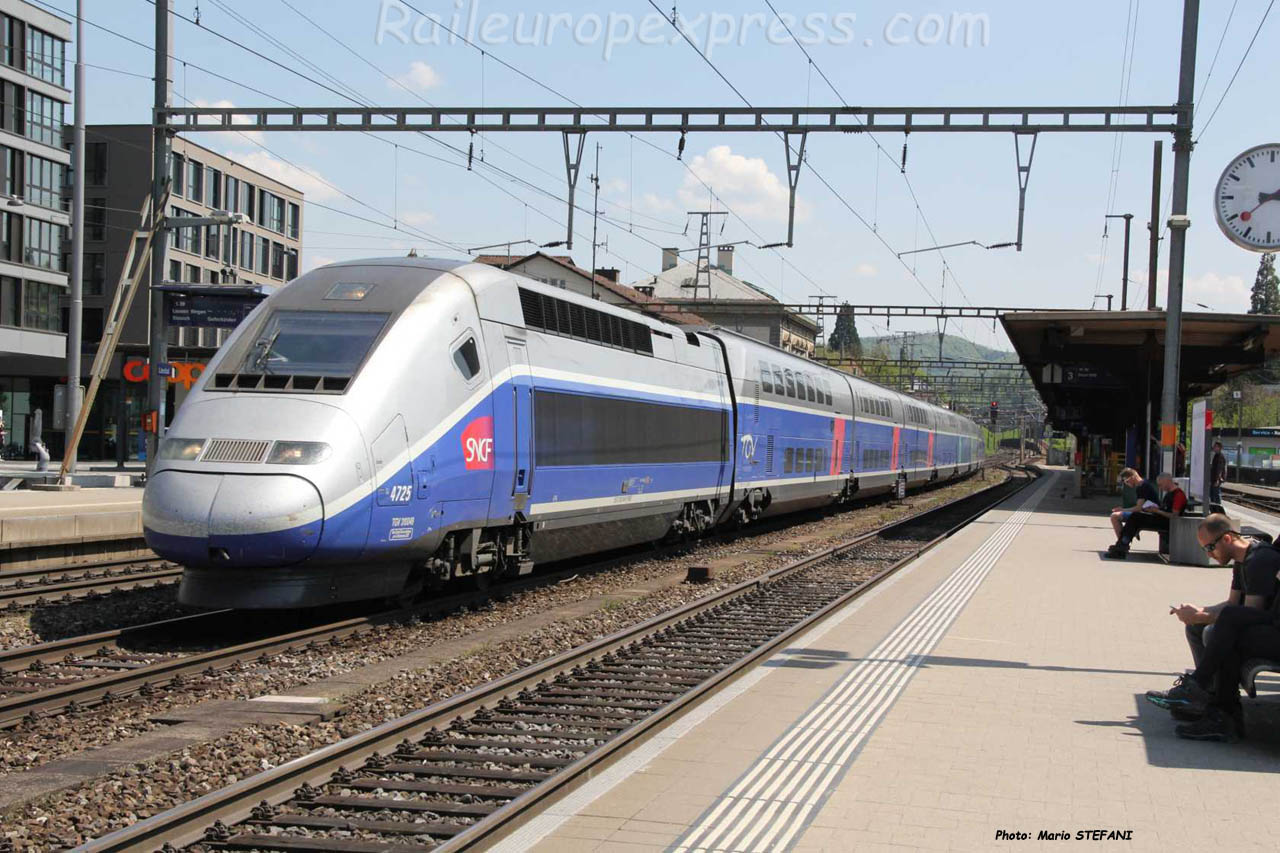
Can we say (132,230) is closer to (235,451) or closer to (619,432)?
(619,432)

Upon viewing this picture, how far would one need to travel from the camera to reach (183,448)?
35.0 ft

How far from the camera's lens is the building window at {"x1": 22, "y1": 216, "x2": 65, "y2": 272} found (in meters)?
48.1

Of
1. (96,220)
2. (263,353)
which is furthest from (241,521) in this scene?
(96,220)

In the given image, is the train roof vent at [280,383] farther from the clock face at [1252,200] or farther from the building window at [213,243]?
the building window at [213,243]

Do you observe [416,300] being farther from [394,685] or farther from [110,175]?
[110,175]

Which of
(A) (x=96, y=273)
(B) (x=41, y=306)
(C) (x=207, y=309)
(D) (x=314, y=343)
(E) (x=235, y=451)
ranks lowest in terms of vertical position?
(E) (x=235, y=451)

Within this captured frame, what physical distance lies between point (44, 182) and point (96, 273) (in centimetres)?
824

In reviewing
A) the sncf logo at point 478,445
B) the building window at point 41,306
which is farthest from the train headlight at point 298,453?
the building window at point 41,306

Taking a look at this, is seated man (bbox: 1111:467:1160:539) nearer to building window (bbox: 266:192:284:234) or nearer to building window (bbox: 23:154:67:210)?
building window (bbox: 23:154:67:210)

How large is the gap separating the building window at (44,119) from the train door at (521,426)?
136 feet

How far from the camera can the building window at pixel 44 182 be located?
47656 millimetres

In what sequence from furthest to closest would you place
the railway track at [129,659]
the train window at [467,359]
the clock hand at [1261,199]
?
the train window at [467,359] → the clock hand at [1261,199] → the railway track at [129,659]

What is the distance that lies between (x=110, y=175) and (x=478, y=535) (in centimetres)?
5014

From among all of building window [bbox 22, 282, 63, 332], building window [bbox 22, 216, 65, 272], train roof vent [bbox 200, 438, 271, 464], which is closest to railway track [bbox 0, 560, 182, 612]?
train roof vent [bbox 200, 438, 271, 464]
